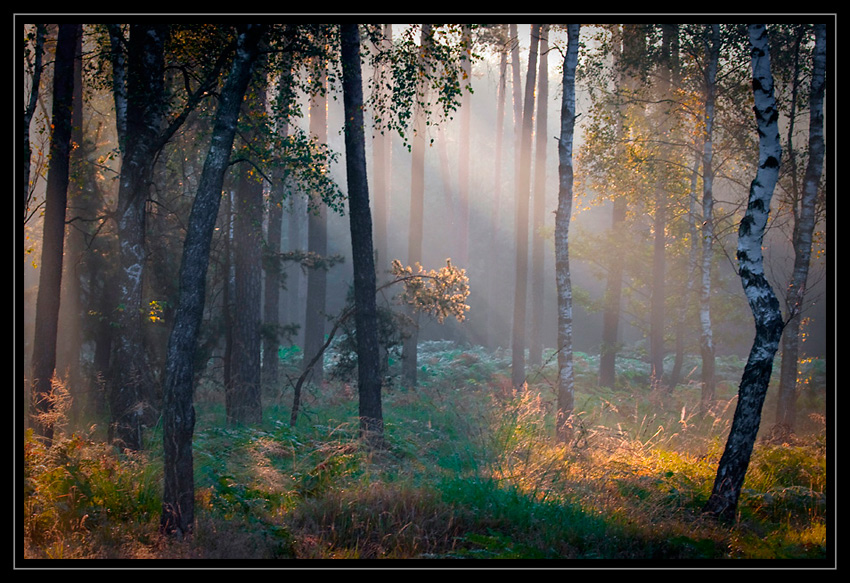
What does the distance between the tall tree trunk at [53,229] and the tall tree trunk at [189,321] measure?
14.4ft

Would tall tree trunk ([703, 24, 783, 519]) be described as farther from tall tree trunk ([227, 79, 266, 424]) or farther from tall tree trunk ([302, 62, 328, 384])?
tall tree trunk ([302, 62, 328, 384])

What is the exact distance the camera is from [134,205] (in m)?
8.73

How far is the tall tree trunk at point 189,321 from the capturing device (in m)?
5.41

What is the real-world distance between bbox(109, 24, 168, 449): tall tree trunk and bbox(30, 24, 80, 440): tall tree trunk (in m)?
0.91

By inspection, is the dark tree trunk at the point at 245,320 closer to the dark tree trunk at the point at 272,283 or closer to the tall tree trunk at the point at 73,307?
the dark tree trunk at the point at 272,283

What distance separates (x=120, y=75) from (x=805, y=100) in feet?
43.5

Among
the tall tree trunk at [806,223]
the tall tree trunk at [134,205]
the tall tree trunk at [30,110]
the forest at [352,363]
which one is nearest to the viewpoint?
the forest at [352,363]

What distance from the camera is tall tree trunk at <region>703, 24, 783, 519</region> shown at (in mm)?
6102

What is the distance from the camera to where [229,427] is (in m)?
11.4

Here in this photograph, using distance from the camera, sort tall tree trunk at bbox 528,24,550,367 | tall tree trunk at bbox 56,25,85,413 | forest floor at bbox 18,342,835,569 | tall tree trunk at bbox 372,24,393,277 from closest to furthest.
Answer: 1. forest floor at bbox 18,342,835,569
2. tall tree trunk at bbox 56,25,85,413
3. tall tree trunk at bbox 372,24,393,277
4. tall tree trunk at bbox 528,24,550,367

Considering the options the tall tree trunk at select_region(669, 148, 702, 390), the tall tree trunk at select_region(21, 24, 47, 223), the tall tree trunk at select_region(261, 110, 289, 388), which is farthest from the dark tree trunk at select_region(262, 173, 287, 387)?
the tall tree trunk at select_region(669, 148, 702, 390)

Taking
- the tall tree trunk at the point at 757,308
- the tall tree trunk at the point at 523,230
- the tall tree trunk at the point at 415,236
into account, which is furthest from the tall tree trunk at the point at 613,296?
the tall tree trunk at the point at 757,308

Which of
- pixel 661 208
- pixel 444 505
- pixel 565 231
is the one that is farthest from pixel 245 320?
pixel 661 208
